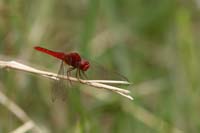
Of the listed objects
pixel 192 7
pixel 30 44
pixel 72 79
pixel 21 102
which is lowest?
pixel 72 79

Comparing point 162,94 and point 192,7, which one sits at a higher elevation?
point 192,7

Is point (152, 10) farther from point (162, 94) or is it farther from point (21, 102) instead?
point (21, 102)

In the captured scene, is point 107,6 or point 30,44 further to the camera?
point 107,6

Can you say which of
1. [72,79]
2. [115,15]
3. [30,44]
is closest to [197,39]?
[115,15]

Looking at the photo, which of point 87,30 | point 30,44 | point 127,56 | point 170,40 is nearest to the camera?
point 87,30

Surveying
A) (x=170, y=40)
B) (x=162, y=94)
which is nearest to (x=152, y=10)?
(x=170, y=40)

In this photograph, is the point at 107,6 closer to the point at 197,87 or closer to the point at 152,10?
the point at 152,10

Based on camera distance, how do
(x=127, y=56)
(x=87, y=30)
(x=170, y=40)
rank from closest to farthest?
1. (x=87, y=30)
2. (x=127, y=56)
3. (x=170, y=40)
